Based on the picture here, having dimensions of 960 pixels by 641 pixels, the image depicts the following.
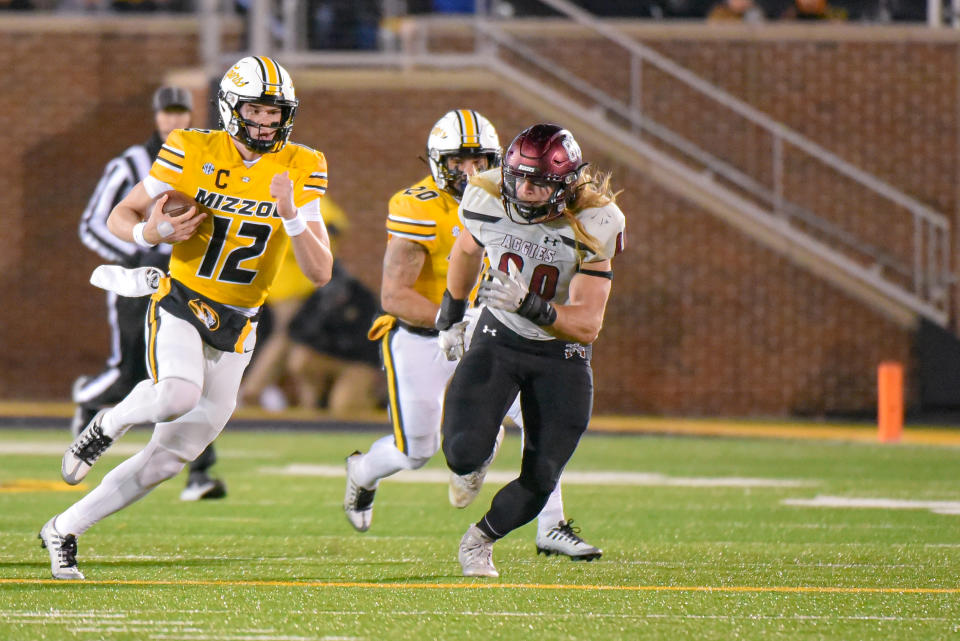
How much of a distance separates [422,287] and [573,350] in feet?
4.22

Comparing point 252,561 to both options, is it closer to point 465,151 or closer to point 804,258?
point 465,151

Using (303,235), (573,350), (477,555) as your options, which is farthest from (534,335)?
(303,235)

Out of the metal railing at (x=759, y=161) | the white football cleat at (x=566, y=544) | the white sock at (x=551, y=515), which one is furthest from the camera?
the metal railing at (x=759, y=161)

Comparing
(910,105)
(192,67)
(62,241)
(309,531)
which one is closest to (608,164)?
(910,105)

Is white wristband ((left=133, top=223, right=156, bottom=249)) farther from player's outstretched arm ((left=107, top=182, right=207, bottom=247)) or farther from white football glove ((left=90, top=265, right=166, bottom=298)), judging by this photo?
white football glove ((left=90, top=265, right=166, bottom=298))

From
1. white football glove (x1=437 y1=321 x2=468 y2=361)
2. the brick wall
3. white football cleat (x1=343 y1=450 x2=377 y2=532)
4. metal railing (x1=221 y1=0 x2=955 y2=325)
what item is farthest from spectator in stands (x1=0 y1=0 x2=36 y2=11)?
white football glove (x1=437 y1=321 x2=468 y2=361)

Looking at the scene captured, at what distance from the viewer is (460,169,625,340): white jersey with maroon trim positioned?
5379 mm

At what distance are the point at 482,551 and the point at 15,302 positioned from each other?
36.5 ft

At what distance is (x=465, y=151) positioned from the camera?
6453 millimetres

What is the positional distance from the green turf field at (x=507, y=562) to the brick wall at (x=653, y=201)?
459 cm

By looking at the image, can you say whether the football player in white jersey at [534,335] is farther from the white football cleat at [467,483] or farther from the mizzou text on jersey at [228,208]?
the mizzou text on jersey at [228,208]

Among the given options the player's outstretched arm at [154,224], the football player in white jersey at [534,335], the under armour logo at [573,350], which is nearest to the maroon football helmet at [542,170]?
the football player in white jersey at [534,335]

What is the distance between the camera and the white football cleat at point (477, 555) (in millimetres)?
5438

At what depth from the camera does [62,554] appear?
5.29 meters
